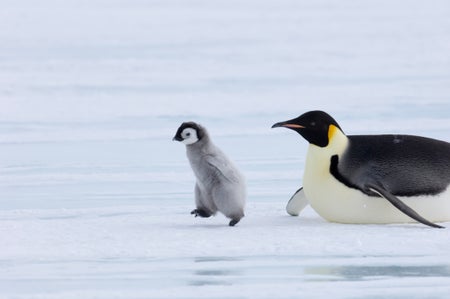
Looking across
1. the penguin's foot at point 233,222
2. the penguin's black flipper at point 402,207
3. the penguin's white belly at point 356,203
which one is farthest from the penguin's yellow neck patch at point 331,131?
the penguin's foot at point 233,222

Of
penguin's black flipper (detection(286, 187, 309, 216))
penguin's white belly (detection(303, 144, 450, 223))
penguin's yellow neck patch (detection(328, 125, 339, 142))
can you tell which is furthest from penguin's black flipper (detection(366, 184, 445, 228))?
penguin's black flipper (detection(286, 187, 309, 216))

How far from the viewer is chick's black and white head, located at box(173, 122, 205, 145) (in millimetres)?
6680

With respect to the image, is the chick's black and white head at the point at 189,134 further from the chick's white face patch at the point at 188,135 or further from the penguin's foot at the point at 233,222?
the penguin's foot at the point at 233,222

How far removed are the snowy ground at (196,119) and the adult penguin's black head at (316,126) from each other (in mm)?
425

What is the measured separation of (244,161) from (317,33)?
14.1m

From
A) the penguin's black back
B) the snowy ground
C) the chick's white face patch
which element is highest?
the chick's white face patch

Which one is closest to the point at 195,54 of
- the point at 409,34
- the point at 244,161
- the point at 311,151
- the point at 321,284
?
the point at 409,34

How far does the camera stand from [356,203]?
6.30m

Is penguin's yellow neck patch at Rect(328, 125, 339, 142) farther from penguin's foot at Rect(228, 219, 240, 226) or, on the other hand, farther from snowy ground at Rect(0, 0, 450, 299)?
penguin's foot at Rect(228, 219, 240, 226)

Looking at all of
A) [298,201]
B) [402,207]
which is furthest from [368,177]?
[298,201]

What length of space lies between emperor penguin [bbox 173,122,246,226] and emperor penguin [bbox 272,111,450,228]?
14.2 inches

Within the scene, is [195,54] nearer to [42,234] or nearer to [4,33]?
[4,33]

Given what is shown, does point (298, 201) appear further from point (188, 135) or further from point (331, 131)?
point (188, 135)

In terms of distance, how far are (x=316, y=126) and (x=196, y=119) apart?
7.65 m
